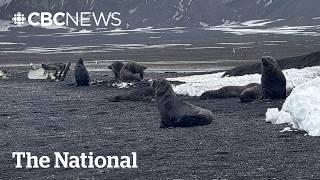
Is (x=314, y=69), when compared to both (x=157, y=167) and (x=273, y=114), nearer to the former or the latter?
(x=273, y=114)

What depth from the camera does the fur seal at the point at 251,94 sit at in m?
18.6

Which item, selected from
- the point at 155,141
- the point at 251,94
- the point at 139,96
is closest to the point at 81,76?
the point at 139,96

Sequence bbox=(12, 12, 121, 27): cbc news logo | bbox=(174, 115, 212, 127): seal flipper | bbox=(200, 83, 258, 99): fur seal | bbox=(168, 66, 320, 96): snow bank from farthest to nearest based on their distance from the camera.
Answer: bbox=(12, 12, 121, 27): cbc news logo < bbox=(168, 66, 320, 96): snow bank < bbox=(200, 83, 258, 99): fur seal < bbox=(174, 115, 212, 127): seal flipper

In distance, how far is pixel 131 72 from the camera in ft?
92.0

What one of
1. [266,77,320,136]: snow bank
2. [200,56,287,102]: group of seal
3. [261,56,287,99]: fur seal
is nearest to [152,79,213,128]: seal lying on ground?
[266,77,320,136]: snow bank

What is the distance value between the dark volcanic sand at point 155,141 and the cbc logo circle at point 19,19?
5318 inches

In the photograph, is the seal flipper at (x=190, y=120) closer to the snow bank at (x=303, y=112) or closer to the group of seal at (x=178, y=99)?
the group of seal at (x=178, y=99)

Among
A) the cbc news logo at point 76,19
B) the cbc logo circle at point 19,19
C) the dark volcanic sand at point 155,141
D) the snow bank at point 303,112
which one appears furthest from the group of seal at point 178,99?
the cbc logo circle at point 19,19

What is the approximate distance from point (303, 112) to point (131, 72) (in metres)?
15.9

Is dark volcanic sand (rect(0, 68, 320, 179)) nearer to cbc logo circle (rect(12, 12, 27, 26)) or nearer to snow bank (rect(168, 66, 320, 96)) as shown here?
snow bank (rect(168, 66, 320, 96))

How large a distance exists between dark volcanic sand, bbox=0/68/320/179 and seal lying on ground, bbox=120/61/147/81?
21.8 feet

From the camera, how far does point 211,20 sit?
161500 mm

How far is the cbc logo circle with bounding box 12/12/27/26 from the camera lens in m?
152

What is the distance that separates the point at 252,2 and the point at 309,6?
62.7ft
